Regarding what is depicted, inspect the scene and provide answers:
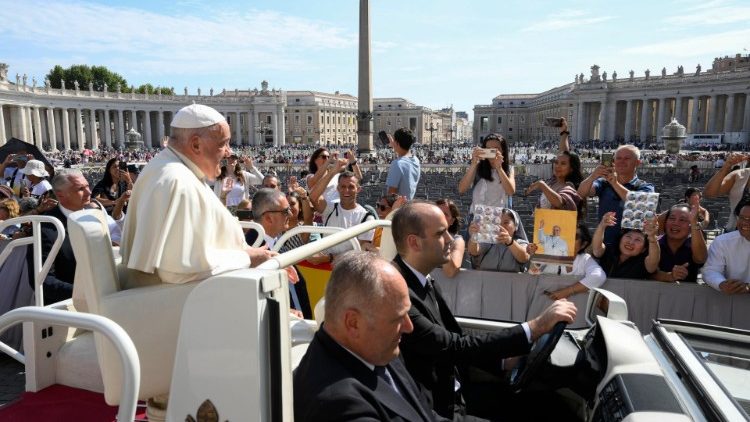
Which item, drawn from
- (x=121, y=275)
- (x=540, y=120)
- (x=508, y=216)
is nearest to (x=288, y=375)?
(x=121, y=275)

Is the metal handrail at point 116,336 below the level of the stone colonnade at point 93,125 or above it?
below

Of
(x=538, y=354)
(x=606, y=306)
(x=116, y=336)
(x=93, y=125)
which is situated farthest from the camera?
(x=93, y=125)

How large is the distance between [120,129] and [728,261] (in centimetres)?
9359

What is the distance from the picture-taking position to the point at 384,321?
1.87m

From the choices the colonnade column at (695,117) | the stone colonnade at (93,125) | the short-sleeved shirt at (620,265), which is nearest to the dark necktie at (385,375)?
the short-sleeved shirt at (620,265)

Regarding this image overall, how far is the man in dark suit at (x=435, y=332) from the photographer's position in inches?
103

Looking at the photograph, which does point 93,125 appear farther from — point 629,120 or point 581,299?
point 581,299

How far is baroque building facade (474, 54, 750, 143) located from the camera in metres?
68.4

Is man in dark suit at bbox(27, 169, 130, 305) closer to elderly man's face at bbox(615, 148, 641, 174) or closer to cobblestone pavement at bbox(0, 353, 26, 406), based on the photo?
cobblestone pavement at bbox(0, 353, 26, 406)

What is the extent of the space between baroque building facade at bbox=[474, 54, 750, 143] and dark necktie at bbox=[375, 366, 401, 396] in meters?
74.4

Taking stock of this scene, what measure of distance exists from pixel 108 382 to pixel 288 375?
1.08 m

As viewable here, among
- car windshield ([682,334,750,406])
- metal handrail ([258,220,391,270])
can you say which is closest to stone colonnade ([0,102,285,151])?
metal handrail ([258,220,391,270])

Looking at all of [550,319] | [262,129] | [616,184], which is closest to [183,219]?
[550,319]

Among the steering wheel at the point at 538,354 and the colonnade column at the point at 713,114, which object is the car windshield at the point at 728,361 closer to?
the steering wheel at the point at 538,354
